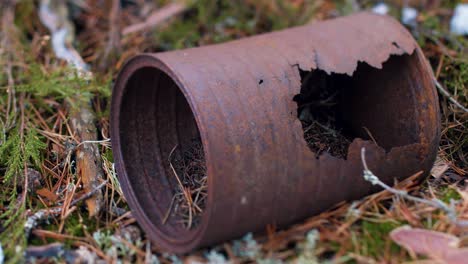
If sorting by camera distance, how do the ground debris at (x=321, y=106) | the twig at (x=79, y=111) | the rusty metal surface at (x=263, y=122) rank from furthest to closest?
the ground debris at (x=321, y=106)
the twig at (x=79, y=111)
the rusty metal surface at (x=263, y=122)

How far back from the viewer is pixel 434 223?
1.89 meters

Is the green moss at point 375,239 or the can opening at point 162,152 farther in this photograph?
the can opening at point 162,152

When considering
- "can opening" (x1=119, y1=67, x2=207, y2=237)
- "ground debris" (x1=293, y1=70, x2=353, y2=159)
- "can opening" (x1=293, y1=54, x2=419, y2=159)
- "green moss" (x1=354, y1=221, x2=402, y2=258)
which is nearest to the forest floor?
"green moss" (x1=354, y1=221, x2=402, y2=258)

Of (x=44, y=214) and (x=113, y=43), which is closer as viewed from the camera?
(x=44, y=214)

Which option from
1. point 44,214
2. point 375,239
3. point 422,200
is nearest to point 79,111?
point 44,214

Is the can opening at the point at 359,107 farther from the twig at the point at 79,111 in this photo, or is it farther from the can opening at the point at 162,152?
the twig at the point at 79,111

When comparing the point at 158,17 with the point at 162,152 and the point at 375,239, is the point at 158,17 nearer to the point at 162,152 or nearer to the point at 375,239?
the point at 162,152

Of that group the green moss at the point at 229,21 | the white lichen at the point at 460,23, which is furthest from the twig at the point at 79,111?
the white lichen at the point at 460,23

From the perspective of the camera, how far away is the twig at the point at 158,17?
3.36 metres

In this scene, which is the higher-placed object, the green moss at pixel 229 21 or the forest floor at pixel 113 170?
the green moss at pixel 229 21

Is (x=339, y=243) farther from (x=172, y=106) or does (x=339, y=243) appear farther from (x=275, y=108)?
(x=172, y=106)

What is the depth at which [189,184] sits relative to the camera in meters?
2.25

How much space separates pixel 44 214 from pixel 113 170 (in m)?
0.34

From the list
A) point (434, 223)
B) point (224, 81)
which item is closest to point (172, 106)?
point (224, 81)
